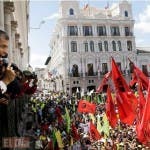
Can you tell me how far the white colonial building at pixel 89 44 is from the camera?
5156 cm

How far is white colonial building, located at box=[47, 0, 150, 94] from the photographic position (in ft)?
169

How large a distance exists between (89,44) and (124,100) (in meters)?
44.2

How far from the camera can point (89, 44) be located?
53.1m

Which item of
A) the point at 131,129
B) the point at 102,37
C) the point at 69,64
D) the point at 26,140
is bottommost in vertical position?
the point at 131,129

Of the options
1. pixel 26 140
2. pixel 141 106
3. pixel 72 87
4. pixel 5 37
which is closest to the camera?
pixel 5 37

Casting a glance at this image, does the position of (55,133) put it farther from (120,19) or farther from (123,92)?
(120,19)

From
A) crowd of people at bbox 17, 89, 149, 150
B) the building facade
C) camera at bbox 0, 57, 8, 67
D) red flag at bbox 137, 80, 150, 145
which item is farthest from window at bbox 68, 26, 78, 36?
camera at bbox 0, 57, 8, 67

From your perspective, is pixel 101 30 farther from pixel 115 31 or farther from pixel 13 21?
pixel 13 21

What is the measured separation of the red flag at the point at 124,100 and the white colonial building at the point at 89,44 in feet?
133

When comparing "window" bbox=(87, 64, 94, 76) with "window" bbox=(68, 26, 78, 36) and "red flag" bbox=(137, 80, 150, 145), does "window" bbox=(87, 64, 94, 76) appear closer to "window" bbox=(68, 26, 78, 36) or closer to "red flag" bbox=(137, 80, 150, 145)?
"window" bbox=(68, 26, 78, 36)

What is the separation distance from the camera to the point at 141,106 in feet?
28.6

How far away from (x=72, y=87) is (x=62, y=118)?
33814 millimetres

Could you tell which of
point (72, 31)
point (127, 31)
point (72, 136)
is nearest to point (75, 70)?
point (72, 31)

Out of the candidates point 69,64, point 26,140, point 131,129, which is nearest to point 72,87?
point 69,64
